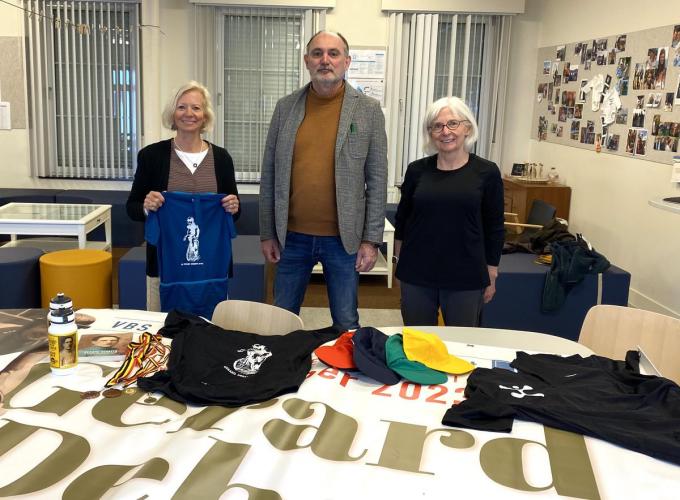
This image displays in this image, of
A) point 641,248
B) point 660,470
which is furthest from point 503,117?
point 660,470

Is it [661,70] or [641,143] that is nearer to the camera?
→ [661,70]

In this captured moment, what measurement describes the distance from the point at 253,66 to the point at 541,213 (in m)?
3.25

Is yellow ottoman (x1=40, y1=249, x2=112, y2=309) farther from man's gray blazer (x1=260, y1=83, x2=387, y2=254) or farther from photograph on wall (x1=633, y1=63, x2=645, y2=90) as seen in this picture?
photograph on wall (x1=633, y1=63, x2=645, y2=90)

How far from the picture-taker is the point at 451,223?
2410 mm

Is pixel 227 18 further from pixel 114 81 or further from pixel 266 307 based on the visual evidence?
pixel 266 307

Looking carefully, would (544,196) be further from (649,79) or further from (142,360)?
(142,360)

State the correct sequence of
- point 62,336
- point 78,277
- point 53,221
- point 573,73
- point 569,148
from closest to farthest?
1. point 62,336
2. point 78,277
3. point 53,221
4. point 573,73
5. point 569,148

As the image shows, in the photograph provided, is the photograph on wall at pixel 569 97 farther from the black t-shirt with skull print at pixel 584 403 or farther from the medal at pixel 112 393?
the medal at pixel 112 393

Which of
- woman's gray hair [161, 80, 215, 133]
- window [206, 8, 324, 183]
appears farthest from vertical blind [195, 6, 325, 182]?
woman's gray hair [161, 80, 215, 133]

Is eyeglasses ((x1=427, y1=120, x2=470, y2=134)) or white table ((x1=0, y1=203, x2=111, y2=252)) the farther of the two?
white table ((x1=0, y1=203, x2=111, y2=252))

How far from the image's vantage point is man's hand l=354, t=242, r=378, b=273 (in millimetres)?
2533

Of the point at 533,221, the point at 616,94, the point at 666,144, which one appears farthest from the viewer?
the point at 533,221

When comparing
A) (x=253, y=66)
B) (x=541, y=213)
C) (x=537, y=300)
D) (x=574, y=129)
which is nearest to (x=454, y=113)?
(x=537, y=300)

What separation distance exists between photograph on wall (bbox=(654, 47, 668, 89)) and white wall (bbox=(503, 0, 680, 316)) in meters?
0.20
